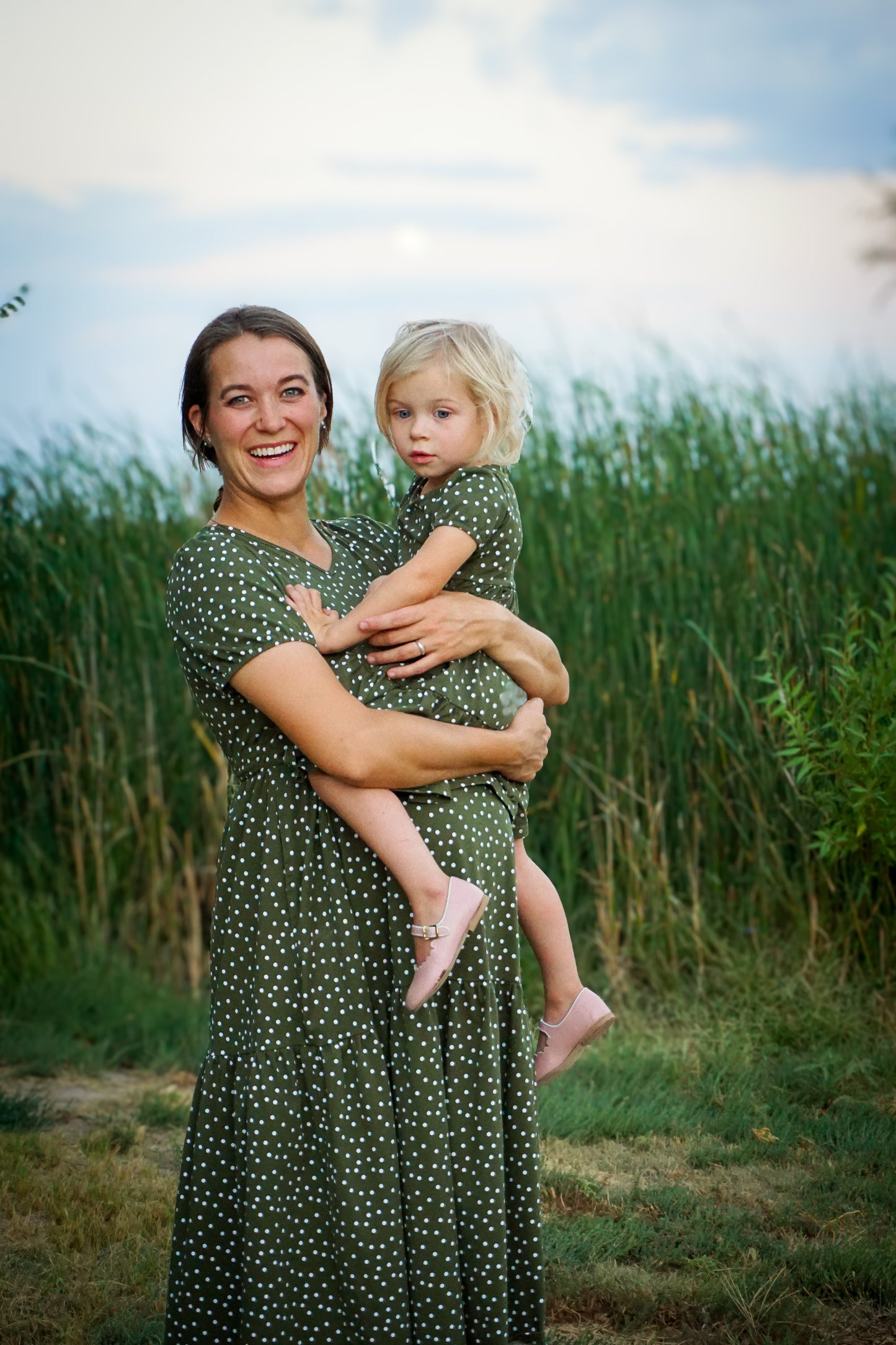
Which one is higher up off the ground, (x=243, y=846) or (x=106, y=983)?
(x=243, y=846)

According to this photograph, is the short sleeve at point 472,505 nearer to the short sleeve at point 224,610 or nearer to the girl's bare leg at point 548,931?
the short sleeve at point 224,610

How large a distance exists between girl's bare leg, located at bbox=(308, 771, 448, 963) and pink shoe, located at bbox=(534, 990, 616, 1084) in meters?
0.58

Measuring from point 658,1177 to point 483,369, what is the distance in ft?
6.78

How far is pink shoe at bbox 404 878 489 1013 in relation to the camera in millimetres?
2090

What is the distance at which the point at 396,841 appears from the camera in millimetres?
2154

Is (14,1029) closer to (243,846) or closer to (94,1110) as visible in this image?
(94,1110)

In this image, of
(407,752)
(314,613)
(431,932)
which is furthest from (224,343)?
(431,932)

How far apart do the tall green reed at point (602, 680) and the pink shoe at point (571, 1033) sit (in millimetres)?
1834

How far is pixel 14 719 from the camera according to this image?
212 inches

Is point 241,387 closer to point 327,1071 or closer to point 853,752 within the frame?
point 327,1071

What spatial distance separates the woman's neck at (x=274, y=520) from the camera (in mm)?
2400

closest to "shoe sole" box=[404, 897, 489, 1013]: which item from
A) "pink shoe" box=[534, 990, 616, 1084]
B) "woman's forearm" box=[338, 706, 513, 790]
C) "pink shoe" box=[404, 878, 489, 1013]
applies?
"pink shoe" box=[404, 878, 489, 1013]

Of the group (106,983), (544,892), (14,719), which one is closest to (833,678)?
(544,892)

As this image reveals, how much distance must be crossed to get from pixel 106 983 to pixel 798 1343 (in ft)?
9.94
